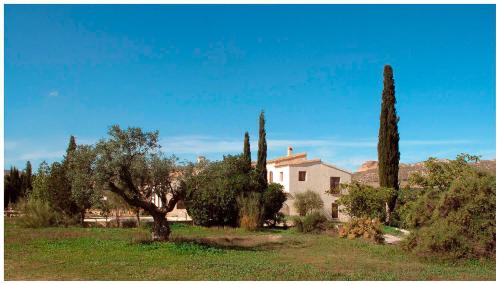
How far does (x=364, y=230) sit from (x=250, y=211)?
6.21 meters

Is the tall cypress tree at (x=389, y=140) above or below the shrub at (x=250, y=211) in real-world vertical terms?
above

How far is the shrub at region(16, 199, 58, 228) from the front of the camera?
78.6 feet

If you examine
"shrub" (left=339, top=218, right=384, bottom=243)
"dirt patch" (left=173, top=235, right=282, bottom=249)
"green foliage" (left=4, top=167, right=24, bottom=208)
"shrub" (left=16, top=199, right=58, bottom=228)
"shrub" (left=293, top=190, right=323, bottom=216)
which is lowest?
"dirt patch" (left=173, top=235, right=282, bottom=249)

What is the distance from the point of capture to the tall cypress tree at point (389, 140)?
28312mm

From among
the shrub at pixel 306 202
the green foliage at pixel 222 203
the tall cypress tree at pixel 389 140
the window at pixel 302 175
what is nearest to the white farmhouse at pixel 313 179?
the window at pixel 302 175

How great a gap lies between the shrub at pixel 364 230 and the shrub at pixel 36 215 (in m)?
13.0

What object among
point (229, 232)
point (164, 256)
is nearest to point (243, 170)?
point (229, 232)

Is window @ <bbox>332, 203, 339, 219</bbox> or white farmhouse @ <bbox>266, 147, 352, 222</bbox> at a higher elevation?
white farmhouse @ <bbox>266, 147, 352, 222</bbox>

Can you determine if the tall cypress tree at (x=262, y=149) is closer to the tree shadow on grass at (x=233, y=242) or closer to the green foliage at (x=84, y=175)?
the tree shadow on grass at (x=233, y=242)

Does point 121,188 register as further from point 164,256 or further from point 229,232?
point 229,232

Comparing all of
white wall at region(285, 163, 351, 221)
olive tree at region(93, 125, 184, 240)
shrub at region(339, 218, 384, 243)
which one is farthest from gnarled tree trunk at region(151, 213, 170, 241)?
white wall at region(285, 163, 351, 221)

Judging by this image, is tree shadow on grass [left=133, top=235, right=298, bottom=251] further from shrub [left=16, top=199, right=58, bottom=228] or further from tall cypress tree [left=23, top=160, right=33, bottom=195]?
tall cypress tree [left=23, top=160, right=33, bottom=195]

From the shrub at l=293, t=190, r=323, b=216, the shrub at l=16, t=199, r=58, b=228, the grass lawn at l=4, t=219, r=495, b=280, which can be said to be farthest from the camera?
the shrub at l=293, t=190, r=323, b=216

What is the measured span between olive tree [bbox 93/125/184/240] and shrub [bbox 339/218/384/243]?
7093mm
